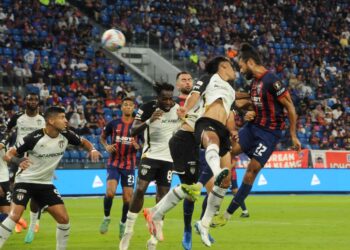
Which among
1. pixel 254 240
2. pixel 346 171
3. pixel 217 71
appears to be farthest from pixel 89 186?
pixel 217 71

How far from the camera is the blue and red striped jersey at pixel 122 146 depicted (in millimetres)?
16469

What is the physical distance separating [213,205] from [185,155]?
84 centimetres

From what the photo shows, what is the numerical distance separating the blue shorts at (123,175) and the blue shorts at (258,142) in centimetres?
350

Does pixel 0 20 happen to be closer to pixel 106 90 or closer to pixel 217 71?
pixel 106 90

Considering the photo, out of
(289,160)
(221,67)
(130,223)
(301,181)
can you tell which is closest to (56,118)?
(130,223)

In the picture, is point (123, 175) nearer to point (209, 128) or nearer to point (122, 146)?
point (122, 146)

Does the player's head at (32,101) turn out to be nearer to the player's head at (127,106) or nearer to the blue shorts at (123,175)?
the player's head at (127,106)

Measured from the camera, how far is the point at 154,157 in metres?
13.1

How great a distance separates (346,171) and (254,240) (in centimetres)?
1813

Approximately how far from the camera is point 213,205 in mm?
11805

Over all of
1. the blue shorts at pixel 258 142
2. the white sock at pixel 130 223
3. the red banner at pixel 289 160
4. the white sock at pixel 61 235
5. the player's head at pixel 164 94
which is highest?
the player's head at pixel 164 94

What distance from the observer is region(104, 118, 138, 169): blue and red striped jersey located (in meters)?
16.5

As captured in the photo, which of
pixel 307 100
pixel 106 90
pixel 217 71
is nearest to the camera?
pixel 217 71

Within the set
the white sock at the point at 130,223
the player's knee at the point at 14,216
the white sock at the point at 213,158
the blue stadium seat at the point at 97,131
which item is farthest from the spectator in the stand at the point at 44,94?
the white sock at the point at 213,158
